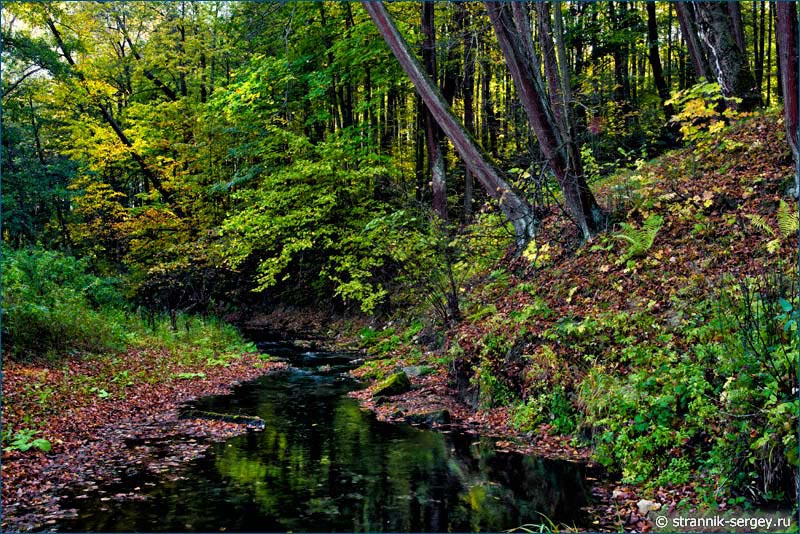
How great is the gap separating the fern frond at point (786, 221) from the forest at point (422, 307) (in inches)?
2.6

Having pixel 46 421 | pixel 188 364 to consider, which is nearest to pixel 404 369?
pixel 188 364

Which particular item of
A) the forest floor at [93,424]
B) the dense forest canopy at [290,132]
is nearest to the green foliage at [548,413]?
the forest floor at [93,424]

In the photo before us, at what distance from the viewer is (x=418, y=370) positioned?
12445 millimetres

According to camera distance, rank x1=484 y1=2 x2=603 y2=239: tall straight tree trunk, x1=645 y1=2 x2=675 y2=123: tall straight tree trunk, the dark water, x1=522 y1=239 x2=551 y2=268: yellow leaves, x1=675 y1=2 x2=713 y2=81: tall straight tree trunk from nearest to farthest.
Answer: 1. the dark water
2. x1=484 y1=2 x2=603 y2=239: tall straight tree trunk
3. x1=522 y1=239 x2=551 y2=268: yellow leaves
4. x1=675 y1=2 x2=713 y2=81: tall straight tree trunk
5. x1=645 y1=2 x2=675 y2=123: tall straight tree trunk

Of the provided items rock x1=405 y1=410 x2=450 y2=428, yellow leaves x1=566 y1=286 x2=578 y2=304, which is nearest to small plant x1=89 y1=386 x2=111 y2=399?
rock x1=405 y1=410 x2=450 y2=428

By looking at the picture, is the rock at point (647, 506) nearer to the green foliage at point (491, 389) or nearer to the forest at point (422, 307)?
the forest at point (422, 307)

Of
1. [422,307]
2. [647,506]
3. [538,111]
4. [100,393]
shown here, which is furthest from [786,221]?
[100,393]

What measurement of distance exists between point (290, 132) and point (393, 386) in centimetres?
1153

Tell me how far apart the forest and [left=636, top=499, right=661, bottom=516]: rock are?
26 millimetres

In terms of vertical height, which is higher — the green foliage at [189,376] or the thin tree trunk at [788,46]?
the thin tree trunk at [788,46]

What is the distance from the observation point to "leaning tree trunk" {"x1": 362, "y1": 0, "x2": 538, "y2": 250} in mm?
12216

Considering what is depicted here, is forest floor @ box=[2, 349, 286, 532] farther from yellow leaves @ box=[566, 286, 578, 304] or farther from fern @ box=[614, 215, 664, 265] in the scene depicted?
fern @ box=[614, 215, 664, 265]

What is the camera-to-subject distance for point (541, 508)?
598 centimetres

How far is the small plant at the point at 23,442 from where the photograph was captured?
7.49 m
